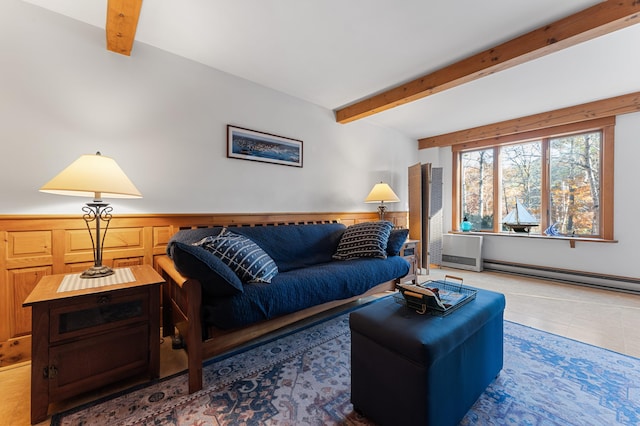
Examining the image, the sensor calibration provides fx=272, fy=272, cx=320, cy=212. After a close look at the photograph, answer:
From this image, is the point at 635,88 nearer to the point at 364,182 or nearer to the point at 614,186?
the point at 614,186

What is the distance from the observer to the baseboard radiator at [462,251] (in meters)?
4.30

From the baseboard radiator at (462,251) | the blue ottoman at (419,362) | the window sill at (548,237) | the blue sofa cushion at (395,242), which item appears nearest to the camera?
the blue ottoman at (419,362)

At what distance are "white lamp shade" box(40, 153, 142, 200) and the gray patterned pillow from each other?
Answer: 22.4 inches

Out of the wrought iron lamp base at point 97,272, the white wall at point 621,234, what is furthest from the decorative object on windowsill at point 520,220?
the wrought iron lamp base at point 97,272

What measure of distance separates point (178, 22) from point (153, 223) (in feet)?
4.95

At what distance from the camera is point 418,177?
14.0ft

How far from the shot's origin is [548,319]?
243 cm

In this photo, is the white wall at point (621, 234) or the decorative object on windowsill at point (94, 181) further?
the white wall at point (621, 234)

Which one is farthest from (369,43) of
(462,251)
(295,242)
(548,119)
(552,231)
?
(552,231)

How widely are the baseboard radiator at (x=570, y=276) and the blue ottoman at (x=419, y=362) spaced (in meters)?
3.21

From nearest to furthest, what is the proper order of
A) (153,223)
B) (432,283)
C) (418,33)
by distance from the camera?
(432,283)
(418,33)
(153,223)

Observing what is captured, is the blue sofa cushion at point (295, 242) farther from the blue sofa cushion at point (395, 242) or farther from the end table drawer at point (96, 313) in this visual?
the end table drawer at point (96, 313)

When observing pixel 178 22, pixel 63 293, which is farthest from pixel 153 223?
pixel 178 22

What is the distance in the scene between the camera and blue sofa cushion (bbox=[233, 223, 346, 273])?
98.3 inches
